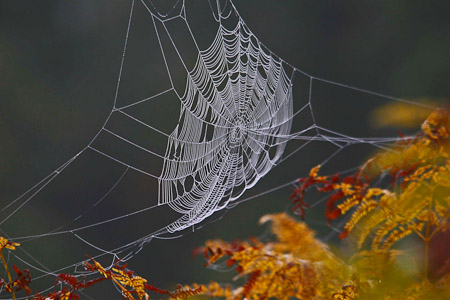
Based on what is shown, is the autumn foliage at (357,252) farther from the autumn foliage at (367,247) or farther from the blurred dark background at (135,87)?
the blurred dark background at (135,87)

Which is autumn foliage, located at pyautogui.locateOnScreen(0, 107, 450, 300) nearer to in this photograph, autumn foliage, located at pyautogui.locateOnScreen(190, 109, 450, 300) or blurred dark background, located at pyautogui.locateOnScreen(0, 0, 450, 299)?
autumn foliage, located at pyautogui.locateOnScreen(190, 109, 450, 300)

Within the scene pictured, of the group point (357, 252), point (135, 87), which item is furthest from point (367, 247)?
point (135, 87)

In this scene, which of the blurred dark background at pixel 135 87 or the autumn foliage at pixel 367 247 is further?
the blurred dark background at pixel 135 87

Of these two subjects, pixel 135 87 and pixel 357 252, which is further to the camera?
pixel 135 87

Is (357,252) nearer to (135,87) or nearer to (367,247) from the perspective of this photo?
(367,247)

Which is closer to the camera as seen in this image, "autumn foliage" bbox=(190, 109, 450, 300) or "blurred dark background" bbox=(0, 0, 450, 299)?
"autumn foliage" bbox=(190, 109, 450, 300)

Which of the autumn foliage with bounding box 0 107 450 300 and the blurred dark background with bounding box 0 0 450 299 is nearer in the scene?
the autumn foliage with bounding box 0 107 450 300

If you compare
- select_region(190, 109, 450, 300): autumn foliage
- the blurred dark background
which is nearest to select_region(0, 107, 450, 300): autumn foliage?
select_region(190, 109, 450, 300): autumn foliage

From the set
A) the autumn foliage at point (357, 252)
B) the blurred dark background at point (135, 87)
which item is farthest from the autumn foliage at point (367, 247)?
the blurred dark background at point (135, 87)

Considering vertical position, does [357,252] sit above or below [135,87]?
below

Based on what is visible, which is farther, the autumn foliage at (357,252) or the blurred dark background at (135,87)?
the blurred dark background at (135,87)
